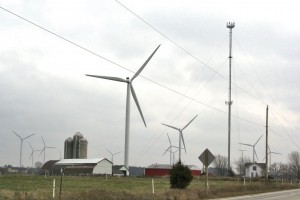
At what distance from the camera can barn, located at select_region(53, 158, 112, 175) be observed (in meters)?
133

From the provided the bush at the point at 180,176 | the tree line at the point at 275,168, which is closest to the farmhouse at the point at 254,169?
the tree line at the point at 275,168

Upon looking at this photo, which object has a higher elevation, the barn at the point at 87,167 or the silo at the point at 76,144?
the silo at the point at 76,144

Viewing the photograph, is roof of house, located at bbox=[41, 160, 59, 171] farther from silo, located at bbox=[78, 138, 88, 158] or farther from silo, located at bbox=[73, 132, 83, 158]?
silo, located at bbox=[78, 138, 88, 158]

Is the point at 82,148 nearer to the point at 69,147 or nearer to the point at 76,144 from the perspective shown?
the point at 76,144

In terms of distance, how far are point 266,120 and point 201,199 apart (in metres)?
32.8

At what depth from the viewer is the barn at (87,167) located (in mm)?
133250

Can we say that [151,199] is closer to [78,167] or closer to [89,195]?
[89,195]

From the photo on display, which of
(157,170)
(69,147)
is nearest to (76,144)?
(69,147)

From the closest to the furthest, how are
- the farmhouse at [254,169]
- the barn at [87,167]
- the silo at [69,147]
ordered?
the barn at [87,167], the farmhouse at [254,169], the silo at [69,147]

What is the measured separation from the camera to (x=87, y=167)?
5281 inches

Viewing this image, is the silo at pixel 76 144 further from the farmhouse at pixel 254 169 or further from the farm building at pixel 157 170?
the farmhouse at pixel 254 169

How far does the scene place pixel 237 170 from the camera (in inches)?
7288

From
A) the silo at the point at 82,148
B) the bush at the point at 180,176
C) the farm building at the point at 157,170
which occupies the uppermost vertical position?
the silo at the point at 82,148

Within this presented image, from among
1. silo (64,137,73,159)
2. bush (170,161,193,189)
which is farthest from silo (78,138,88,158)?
bush (170,161,193,189)
